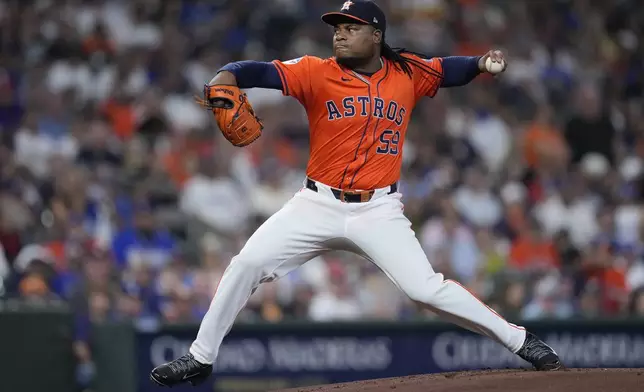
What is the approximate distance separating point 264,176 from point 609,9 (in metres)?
6.10

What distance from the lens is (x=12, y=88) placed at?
11.8 meters

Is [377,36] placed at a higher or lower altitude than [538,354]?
higher

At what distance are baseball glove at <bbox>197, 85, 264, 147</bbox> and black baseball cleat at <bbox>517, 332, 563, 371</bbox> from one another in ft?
5.85

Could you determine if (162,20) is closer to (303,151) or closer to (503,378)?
(303,151)

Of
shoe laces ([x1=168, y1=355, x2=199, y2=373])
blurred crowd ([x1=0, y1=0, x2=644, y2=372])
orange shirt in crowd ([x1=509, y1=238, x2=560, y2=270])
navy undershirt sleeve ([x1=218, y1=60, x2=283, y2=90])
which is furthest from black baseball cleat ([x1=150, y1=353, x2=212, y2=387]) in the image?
orange shirt in crowd ([x1=509, y1=238, x2=560, y2=270])

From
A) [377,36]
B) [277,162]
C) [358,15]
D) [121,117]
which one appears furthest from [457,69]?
[121,117]

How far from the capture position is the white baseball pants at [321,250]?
5789 millimetres

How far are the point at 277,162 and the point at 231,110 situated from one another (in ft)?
19.5

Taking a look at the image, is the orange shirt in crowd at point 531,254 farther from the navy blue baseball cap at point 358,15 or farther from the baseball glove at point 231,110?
the baseball glove at point 231,110

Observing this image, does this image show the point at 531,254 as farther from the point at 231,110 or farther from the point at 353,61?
the point at 231,110

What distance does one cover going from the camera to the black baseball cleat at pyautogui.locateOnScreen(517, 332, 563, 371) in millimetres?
6113

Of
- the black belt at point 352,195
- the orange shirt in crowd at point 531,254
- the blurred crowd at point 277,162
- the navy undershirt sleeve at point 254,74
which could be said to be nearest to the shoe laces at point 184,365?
the black belt at point 352,195

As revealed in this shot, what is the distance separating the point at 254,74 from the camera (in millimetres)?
5828

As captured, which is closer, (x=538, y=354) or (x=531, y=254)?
(x=538, y=354)
